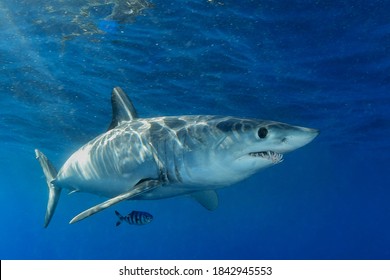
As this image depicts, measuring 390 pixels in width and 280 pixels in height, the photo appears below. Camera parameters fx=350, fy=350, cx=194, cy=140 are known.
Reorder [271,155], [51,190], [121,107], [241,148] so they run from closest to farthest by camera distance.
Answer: [271,155] → [241,148] → [121,107] → [51,190]

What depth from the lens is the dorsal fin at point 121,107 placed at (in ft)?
23.8

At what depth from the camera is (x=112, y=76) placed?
1691 cm

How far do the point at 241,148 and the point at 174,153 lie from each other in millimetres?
1234

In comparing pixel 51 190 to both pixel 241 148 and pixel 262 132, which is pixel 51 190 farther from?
pixel 262 132

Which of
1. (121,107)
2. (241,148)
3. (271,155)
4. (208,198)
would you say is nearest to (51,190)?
(121,107)

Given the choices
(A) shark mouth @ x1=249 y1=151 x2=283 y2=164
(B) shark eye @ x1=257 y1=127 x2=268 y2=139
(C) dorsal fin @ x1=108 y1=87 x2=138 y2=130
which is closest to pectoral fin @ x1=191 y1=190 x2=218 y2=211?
(C) dorsal fin @ x1=108 y1=87 x2=138 y2=130

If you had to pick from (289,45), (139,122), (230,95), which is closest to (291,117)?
(230,95)

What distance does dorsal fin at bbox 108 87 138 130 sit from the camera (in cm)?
725

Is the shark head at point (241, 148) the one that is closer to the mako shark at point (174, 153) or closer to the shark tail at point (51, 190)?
the mako shark at point (174, 153)

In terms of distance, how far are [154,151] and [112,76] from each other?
12026mm

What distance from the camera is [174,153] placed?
5.45 meters

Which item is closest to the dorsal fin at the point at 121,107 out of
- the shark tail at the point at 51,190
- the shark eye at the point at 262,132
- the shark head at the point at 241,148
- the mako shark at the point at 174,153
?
the mako shark at the point at 174,153

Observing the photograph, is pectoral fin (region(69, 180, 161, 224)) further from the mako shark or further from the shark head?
the shark head

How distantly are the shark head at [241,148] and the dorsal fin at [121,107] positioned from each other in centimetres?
256
